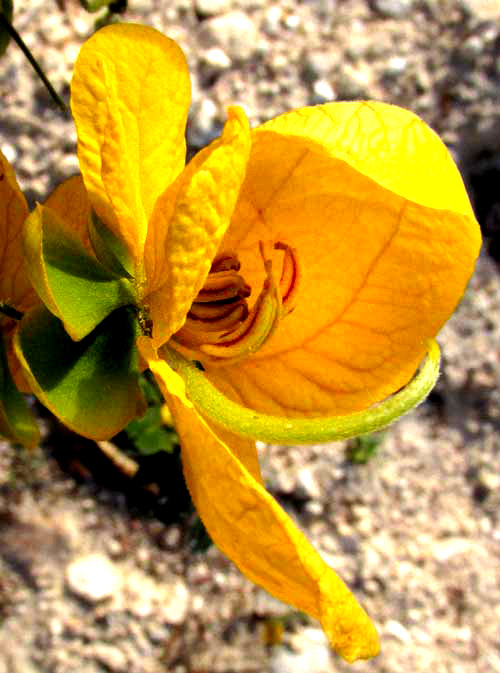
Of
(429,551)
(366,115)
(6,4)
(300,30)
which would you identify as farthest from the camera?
(429,551)

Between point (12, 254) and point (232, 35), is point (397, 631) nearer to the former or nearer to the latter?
point (232, 35)

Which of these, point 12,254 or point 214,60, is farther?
point 214,60

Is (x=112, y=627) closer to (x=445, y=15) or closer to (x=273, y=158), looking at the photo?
(x=273, y=158)

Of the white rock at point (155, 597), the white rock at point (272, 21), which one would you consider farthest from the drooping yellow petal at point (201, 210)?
the white rock at point (272, 21)

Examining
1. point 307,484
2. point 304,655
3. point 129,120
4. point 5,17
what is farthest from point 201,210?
point 304,655

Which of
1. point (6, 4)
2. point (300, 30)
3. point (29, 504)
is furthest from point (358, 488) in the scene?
point (6, 4)

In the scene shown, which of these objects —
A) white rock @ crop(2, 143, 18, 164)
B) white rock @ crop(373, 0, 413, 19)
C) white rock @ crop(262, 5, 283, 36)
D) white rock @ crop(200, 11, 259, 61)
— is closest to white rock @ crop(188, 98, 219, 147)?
white rock @ crop(200, 11, 259, 61)
